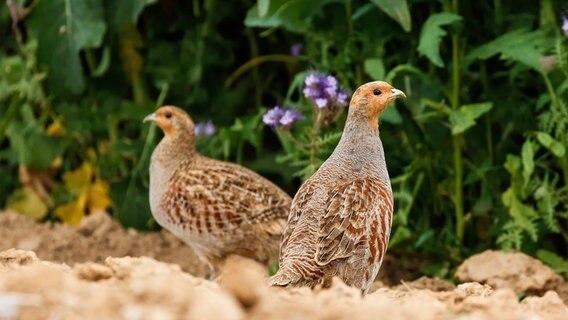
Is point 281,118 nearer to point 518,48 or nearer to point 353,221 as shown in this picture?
point 518,48

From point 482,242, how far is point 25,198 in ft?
12.1

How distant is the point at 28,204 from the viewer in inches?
377

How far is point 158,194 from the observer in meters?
7.26

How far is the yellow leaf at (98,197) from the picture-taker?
30.6 feet

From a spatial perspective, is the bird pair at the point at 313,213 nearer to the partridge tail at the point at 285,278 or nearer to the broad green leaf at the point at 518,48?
the partridge tail at the point at 285,278

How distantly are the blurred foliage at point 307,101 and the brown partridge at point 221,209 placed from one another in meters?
0.27

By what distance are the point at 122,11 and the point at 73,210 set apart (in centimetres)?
175

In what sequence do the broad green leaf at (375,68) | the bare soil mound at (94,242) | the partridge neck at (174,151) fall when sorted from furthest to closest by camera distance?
the bare soil mound at (94,242), the partridge neck at (174,151), the broad green leaf at (375,68)

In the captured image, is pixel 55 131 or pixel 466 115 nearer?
pixel 466 115

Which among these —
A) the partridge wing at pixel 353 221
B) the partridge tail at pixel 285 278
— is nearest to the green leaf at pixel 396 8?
the partridge wing at pixel 353 221

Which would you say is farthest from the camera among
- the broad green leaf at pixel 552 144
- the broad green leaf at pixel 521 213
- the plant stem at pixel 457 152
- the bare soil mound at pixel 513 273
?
the plant stem at pixel 457 152

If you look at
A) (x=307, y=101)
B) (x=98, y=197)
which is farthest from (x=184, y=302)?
(x=98, y=197)

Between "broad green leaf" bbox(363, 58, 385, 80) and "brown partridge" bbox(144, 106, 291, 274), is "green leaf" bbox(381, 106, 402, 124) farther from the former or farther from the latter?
"brown partridge" bbox(144, 106, 291, 274)

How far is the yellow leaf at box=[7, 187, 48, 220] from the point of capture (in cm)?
951
